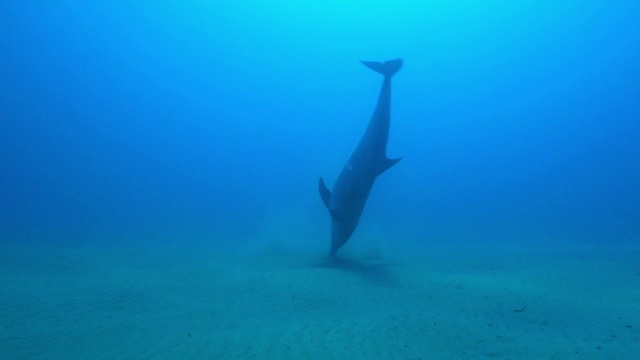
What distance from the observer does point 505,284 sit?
24.9 feet

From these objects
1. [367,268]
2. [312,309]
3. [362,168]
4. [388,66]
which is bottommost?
[312,309]

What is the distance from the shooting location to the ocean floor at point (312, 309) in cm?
452

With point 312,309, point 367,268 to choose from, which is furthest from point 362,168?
point 312,309

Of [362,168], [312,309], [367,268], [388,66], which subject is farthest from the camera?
[388,66]

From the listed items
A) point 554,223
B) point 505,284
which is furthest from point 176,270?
point 554,223

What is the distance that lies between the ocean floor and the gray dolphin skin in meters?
1.20

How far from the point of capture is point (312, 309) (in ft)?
20.5

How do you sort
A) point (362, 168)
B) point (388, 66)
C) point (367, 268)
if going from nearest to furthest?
point (367, 268) → point (362, 168) → point (388, 66)

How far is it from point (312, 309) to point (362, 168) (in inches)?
183

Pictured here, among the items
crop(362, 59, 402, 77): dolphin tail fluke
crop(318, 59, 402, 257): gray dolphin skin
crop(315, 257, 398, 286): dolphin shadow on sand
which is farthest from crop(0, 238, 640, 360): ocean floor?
crop(362, 59, 402, 77): dolphin tail fluke

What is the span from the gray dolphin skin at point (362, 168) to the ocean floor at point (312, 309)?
1.20m

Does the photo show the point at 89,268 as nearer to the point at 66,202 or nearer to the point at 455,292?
the point at 455,292

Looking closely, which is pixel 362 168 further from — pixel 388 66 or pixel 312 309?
pixel 312 309

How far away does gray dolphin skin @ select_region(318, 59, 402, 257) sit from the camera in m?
9.84
